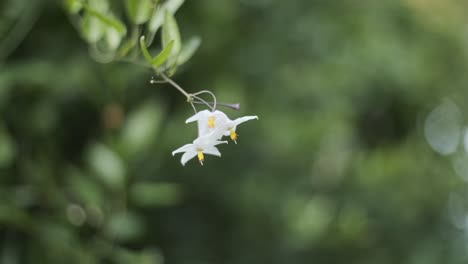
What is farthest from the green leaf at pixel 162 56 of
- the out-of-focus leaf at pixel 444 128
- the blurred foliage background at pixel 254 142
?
the out-of-focus leaf at pixel 444 128

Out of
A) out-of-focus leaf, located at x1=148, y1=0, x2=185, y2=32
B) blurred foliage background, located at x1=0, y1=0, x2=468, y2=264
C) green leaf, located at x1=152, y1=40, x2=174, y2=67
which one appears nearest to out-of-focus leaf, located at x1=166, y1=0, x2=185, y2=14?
out-of-focus leaf, located at x1=148, y1=0, x2=185, y2=32

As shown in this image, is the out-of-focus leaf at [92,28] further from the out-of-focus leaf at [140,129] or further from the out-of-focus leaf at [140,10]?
the out-of-focus leaf at [140,129]

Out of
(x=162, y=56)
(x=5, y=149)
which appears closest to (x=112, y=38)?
(x=162, y=56)

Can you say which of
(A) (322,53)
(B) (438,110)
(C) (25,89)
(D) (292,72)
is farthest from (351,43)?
(C) (25,89)

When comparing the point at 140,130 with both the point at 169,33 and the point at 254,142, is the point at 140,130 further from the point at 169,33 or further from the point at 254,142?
the point at 169,33

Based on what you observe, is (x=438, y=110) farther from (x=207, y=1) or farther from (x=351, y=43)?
(x=207, y=1)

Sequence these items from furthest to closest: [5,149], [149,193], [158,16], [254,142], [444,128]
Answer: [444,128] < [254,142] < [149,193] < [5,149] < [158,16]
